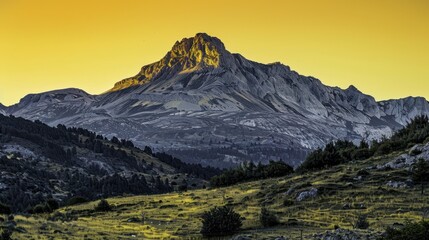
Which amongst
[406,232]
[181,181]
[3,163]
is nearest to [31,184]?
[3,163]

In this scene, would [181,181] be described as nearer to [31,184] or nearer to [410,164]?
[31,184]

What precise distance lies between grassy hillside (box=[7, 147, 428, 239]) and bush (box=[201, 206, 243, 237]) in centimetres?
114

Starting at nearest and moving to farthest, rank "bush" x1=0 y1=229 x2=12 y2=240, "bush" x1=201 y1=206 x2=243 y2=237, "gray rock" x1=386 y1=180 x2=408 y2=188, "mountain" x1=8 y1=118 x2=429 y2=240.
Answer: "bush" x1=0 y1=229 x2=12 y2=240 < "mountain" x1=8 y1=118 x2=429 y2=240 < "bush" x1=201 y1=206 x2=243 y2=237 < "gray rock" x1=386 y1=180 x2=408 y2=188

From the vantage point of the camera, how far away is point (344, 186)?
2702 inches

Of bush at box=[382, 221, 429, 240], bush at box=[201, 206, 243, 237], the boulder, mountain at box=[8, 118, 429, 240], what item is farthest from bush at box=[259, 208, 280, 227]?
bush at box=[382, 221, 429, 240]

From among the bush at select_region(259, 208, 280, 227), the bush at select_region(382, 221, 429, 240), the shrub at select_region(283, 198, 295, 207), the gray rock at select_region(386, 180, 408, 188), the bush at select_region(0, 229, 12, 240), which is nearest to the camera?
the bush at select_region(382, 221, 429, 240)

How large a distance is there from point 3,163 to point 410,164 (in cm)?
14549

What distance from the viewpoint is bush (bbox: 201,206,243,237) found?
47.2m

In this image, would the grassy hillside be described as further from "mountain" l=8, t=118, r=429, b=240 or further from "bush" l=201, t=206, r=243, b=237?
"bush" l=201, t=206, r=243, b=237

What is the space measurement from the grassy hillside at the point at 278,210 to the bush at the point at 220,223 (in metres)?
1.14

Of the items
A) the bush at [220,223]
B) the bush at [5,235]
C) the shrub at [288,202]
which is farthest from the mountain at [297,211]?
the bush at [5,235]

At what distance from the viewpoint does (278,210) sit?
61.2 metres

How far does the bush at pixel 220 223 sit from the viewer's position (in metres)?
47.2

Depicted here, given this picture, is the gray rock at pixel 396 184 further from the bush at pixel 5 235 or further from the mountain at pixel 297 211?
the bush at pixel 5 235
